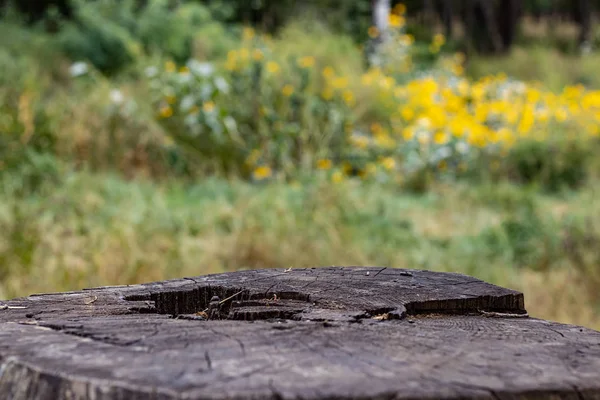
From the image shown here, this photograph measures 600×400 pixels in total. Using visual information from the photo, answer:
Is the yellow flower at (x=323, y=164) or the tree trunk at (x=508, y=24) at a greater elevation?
the tree trunk at (x=508, y=24)

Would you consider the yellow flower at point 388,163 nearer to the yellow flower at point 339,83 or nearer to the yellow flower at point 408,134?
the yellow flower at point 408,134

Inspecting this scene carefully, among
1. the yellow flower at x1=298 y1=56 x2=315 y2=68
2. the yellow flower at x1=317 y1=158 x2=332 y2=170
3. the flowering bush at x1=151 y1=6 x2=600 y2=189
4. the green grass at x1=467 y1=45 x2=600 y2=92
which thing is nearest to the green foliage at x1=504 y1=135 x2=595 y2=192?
the flowering bush at x1=151 y1=6 x2=600 y2=189

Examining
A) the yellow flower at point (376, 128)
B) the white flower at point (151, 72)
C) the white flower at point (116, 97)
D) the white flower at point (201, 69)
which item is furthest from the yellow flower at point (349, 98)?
the white flower at point (116, 97)

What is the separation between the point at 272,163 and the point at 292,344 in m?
5.59

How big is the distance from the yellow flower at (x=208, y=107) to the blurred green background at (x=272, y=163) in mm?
24

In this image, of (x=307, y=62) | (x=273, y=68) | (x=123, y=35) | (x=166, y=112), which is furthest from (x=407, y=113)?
(x=123, y=35)

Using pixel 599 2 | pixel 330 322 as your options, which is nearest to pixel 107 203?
pixel 330 322

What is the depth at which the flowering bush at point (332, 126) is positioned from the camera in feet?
22.4

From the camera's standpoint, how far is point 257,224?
4.57 m

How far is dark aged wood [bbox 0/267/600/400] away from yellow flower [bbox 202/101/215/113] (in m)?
5.24

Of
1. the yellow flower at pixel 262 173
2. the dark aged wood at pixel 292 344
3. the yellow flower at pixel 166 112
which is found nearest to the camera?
the dark aged wood at pixel 292 344

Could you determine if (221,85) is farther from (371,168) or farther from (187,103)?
(371,168)

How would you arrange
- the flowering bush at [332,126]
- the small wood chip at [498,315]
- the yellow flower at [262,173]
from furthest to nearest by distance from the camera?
1. the flowering bush at [332,126]
2. the yellow flower at [262,173]
3. the small wood chip at [498,315]

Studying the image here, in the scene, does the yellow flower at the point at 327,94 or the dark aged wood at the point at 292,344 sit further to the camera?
the yellow flower at the point at 327,94
